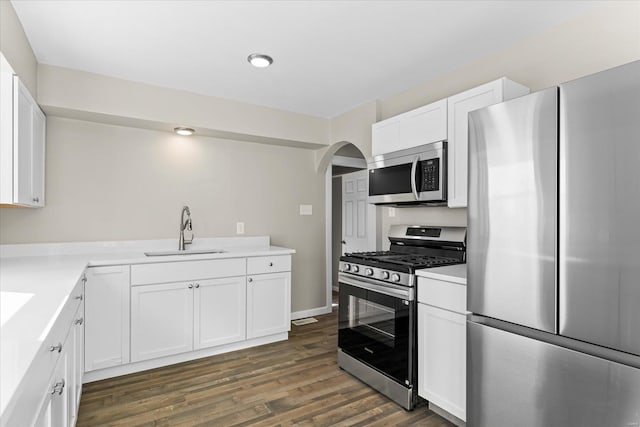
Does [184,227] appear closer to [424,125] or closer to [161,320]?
[161,320]

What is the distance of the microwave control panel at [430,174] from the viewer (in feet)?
8.48

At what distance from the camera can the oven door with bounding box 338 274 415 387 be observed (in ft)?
7.56

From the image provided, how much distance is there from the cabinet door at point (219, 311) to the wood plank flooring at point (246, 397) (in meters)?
0.18

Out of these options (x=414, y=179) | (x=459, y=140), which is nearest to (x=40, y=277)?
(x=414, y=179)

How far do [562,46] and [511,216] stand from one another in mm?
1327

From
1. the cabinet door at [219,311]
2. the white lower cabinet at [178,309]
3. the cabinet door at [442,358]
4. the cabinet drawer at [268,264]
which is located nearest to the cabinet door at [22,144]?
the white lower cabinet at [178,309]

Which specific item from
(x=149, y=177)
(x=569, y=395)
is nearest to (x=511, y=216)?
(x=569, y=395)

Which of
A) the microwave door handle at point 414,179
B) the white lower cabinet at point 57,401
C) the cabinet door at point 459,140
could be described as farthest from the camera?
the microwave door handle at point 414,179

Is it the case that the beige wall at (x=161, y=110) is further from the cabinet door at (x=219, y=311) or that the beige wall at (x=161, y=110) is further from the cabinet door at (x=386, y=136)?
the cabinet door at (x=219, y=311)

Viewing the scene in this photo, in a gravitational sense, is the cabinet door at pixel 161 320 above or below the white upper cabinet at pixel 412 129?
below

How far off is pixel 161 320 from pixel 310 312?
6.39 feet

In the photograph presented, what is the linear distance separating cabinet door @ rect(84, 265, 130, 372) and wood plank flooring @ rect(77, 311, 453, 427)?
7.8 inches

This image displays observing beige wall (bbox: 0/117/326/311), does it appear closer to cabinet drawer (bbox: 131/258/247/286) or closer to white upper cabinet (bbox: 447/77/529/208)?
cabinet drawer (bbox: 131/258/247/286)

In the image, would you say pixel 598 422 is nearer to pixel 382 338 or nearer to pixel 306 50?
pixel 382 338
